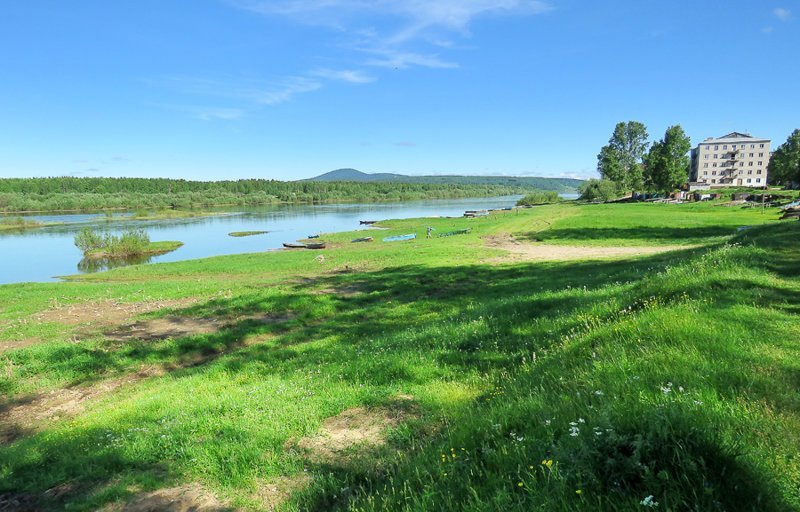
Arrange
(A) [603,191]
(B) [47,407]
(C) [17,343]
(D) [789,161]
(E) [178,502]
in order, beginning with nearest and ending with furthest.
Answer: (E) [178,502], (B) [47,407], (C) [17,343], (D) [789,161], (A) [603,191]

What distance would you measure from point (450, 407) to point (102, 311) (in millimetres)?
20257

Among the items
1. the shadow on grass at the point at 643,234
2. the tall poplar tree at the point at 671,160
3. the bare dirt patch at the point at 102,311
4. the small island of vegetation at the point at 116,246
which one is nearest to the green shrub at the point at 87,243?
the small island of vegetation at the point at 116,246

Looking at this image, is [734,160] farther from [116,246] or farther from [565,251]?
[116,246]

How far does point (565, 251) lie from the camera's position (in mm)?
30984

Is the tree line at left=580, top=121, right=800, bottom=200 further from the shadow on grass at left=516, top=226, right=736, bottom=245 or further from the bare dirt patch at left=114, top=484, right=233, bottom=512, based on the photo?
the bare dirt patch at left=114, top=484, right=233, bottom=512

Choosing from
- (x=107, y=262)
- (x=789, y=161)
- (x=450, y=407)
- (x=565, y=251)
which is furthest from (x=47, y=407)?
(x=789, y=161)

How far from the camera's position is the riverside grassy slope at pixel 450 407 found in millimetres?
2996

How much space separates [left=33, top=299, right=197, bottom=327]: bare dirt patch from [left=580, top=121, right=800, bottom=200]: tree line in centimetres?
10341

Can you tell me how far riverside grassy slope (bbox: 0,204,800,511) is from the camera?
300cm

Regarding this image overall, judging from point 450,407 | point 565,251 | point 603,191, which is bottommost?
point 565,251

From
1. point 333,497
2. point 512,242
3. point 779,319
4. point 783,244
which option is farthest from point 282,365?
point 512,242

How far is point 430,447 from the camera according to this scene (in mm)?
4488

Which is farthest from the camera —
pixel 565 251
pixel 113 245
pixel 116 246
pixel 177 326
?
pixel 113 245

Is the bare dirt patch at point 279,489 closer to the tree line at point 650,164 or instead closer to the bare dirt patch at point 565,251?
the bare dirt patch at point 565,251
